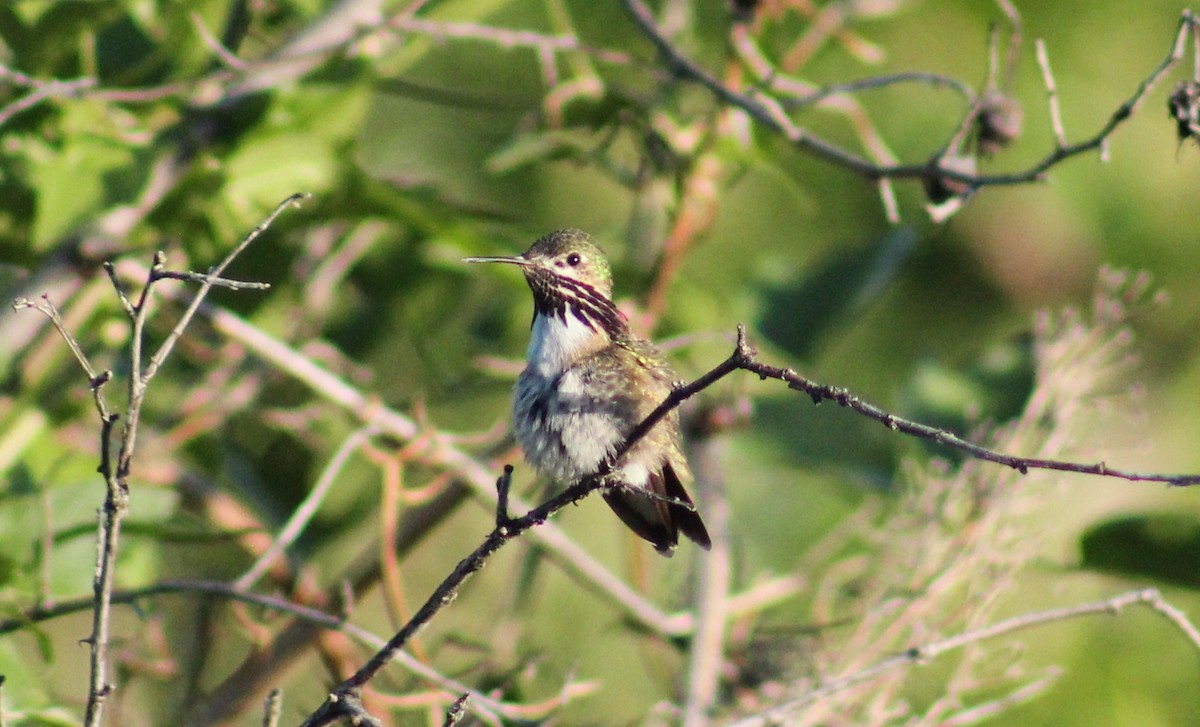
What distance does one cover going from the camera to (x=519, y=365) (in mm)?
3811

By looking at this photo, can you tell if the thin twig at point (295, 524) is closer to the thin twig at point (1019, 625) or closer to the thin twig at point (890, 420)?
the thin twig at point (1019, 625)

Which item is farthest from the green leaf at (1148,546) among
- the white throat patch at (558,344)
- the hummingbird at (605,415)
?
the white throat patch at (558,344)

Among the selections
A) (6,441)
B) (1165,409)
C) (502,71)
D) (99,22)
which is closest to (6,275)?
(6,441)

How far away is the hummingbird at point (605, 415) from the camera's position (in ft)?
8.39

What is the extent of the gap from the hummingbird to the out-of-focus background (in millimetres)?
569

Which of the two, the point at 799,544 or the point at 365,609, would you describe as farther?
the point at 365,609

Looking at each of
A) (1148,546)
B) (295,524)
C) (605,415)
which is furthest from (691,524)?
(1148,546)

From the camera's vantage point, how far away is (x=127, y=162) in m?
3.26

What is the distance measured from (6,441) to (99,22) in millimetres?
1004

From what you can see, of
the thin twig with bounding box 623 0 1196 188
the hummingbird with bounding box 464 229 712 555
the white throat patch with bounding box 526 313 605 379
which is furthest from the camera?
the white throat patch with bounding box 526 313 605 379

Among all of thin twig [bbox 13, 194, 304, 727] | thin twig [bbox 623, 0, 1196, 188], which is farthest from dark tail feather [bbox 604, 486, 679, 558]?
thin twig [bbox 13, 194, 304, 727]

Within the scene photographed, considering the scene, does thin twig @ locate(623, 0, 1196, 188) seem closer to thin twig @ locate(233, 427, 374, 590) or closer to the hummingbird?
the hummingbird

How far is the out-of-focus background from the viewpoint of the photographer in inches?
132

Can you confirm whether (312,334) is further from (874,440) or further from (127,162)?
(874,440)
